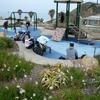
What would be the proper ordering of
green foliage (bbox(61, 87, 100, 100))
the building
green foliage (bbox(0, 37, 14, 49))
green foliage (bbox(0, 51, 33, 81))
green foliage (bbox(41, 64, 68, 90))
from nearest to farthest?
green foliage (bbox(61, 87, 100, 100))
green foliage (bbox(41, 64, 68, 90))
green foliage (bbox(0, 51, 33, 81))
green foliage (bbox(0, 37, 14, 49))
the building

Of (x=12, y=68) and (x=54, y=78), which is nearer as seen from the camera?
(x=54, y=78)

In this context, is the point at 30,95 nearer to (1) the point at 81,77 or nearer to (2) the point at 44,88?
(2) the point at 44,88

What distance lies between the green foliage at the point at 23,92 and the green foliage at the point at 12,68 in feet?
2.97

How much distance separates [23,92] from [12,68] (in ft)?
5.16

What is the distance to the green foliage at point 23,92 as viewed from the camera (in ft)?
19.2

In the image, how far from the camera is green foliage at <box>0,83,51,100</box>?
586 centimetres

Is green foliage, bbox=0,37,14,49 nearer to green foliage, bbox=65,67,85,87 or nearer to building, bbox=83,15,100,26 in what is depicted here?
green foliage, bbox=65,67,85,87

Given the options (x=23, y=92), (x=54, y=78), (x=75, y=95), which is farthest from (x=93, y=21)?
(x=23, y=92)

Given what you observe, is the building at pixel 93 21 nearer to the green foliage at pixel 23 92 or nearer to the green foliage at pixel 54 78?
the green foliage at pixel 54 78

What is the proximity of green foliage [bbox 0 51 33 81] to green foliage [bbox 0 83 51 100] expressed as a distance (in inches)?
35.6

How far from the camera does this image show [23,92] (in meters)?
5.92

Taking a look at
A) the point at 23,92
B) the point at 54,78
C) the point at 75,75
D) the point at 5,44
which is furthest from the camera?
the point at 5,44

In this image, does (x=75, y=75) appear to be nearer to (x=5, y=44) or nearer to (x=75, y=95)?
(x=75, y=95)

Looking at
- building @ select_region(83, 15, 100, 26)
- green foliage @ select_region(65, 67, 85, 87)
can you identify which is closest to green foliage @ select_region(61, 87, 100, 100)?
green foliage @ select_region(65, 67, 85, 87)
